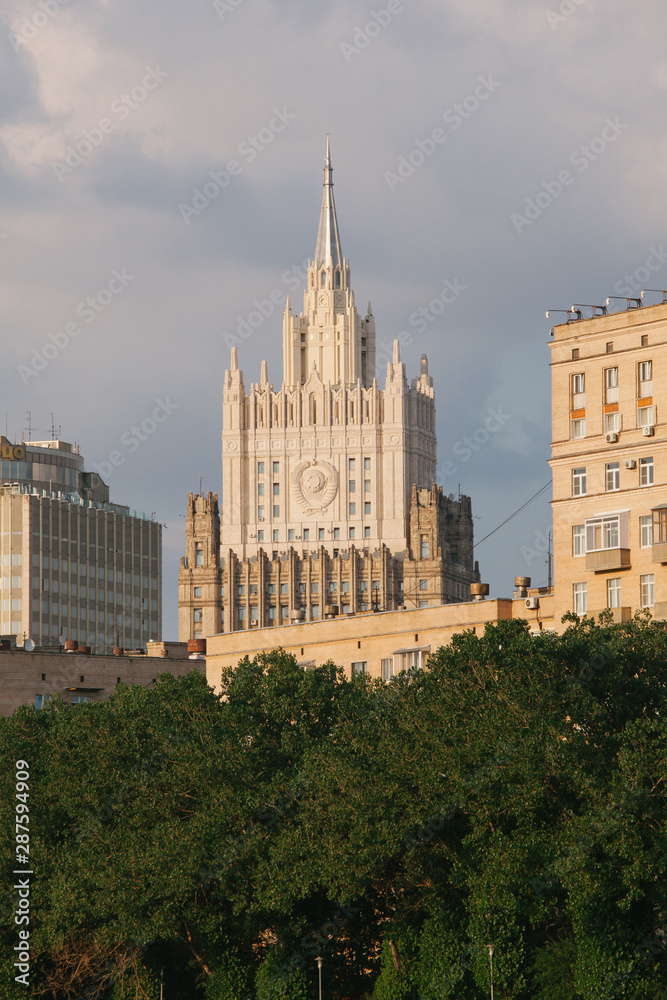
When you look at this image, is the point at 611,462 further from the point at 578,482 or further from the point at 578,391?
the point at 578,391

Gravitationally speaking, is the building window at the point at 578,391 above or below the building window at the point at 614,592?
above

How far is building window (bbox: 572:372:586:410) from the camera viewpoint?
3829 inches

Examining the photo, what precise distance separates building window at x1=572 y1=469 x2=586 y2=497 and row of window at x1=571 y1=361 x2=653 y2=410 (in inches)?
118

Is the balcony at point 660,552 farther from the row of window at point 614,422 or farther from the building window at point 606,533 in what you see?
the row of window at point 614,422

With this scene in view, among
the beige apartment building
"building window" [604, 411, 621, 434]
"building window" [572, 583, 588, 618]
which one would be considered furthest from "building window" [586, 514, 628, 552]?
"building window" [604, 411, 621, 434]

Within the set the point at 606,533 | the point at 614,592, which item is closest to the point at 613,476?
the point at 606,533

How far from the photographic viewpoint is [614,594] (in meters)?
93.9

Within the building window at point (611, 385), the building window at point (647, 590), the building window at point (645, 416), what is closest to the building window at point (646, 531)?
the building window at point (647, 590)

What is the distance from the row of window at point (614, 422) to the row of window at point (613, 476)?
4.97 feet

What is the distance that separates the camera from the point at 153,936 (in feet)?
→ 273

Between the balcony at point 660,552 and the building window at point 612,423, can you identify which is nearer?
the balcony at point 660,552

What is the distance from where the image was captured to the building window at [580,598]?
9506cm

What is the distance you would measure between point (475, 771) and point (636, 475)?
21.6 metres

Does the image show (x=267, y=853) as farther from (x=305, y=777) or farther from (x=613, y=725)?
(x=613, y=725)
